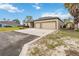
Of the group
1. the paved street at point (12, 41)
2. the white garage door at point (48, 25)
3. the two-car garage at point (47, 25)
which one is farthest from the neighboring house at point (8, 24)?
the white garage door at point (48, 25)

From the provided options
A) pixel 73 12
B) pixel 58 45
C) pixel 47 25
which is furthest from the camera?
pixel 47 25

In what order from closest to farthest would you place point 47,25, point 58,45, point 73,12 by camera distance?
1. point 58,45
2. point 73,12
3. point 47,25

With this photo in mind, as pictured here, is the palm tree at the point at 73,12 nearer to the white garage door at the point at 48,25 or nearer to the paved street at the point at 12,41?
the white garage door at the point at 48,25

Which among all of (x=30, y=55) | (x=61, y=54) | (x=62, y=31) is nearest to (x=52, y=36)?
(x=62, y=31)

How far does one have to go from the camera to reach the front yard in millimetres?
2137

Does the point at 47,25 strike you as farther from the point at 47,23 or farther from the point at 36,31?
the point at 36,31

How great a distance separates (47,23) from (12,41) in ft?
2.39

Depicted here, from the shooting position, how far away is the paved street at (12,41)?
6.97ft

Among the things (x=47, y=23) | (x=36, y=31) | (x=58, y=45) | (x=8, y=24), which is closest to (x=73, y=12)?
(x=47, y=23)

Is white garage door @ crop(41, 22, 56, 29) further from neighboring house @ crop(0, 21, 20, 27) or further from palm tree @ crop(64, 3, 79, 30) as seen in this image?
neighboring house @ crop(0, 21, 20, 27)

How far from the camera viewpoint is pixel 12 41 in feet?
7.47

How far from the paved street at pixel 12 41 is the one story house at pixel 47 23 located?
0.23 meters

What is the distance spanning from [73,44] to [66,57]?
274 mm

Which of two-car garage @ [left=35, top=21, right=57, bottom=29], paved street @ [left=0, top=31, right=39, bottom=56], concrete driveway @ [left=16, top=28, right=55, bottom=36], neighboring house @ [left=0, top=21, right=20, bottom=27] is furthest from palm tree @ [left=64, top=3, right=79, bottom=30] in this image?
neighboring house @ [left=0, top=21, right=20, bottom=27]
